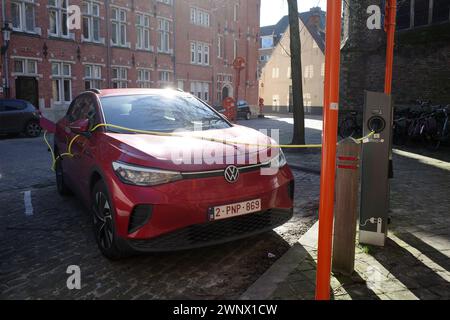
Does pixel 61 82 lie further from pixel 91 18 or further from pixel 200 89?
pixel 200 89

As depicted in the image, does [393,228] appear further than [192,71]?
No

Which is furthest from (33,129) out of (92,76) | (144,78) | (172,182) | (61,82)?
(172,182)

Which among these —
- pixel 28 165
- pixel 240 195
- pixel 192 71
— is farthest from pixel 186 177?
pixel 192 71

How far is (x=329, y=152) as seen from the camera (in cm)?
261

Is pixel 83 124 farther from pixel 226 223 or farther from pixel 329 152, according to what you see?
pixel 329 152

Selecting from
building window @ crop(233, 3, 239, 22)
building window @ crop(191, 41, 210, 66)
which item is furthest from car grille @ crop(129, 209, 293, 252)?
building window @ crop(233, 3, 239, 22)

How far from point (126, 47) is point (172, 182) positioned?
25.5m

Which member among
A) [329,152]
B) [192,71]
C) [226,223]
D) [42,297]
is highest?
[192,71]

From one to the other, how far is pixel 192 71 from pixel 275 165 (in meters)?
29.9

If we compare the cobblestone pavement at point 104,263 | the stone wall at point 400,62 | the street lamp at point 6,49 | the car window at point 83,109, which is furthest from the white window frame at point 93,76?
the cobblestone pavement at point 104,263

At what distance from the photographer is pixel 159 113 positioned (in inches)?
191

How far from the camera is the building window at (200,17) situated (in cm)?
3328

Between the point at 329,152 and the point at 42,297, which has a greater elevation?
the point at 329,152

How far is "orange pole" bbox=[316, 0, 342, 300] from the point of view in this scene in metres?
2.53
